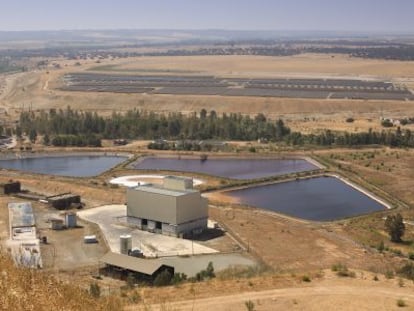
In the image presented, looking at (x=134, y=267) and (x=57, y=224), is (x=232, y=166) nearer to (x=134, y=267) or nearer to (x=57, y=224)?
(x=57, y=224)

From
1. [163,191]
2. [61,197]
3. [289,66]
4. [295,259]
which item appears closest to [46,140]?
[61,197]

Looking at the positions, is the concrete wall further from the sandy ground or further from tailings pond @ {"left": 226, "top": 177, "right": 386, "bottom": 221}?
the sandy ground

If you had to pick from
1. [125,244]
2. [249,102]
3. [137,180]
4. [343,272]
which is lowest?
[137,180]

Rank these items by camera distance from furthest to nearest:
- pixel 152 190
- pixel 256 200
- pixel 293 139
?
pixel 293 139
pixel 256 200
pixel 152 190

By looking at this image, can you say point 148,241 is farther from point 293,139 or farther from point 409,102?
Result: point 409,102

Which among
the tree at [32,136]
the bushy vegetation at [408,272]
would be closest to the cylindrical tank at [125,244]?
the bushy vegetation at [408,272]

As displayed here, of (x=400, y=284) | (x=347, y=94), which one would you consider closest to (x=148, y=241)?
(x=400, y=284)
